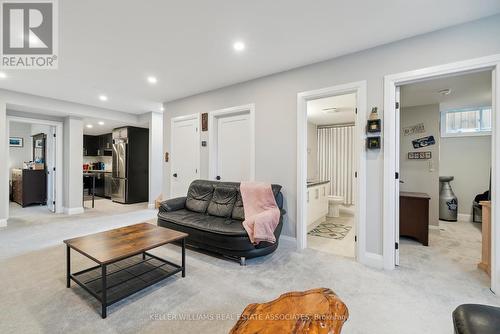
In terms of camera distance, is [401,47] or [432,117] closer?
[401,47]

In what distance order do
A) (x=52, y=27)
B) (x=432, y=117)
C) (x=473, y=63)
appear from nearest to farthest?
(x=473, y=63), (x=52, y=27), (x=432, y=117)

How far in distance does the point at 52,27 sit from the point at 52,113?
3.79 m

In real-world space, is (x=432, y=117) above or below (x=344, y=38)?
below

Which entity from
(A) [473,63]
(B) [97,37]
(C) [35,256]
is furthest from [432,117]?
(C) [35,256]

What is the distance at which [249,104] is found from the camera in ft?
12.4

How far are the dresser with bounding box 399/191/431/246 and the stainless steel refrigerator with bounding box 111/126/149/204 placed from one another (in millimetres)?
6786

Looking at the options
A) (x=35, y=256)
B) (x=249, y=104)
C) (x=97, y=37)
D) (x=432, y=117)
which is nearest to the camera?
(x=97, y=37)

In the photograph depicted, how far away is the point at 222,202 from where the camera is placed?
350cm

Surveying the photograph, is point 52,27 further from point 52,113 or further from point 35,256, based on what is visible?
point 52,113

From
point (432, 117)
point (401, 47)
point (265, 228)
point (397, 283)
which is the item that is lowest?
point (397, 283)

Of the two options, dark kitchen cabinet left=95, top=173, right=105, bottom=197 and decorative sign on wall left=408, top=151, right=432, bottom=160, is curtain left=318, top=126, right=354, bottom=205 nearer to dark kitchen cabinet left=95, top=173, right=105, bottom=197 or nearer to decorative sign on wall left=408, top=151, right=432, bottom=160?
decorative sign on wall left=408, top=151, right=432, bottom=160

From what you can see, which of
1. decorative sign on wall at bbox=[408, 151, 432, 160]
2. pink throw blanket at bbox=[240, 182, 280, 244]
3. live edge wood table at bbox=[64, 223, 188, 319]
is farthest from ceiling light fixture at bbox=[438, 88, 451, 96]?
live edge wood table at bbox=[64, 223, 188, 319]

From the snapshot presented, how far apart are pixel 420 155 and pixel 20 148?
36.3 feet

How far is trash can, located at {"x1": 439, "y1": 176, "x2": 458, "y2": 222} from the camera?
4742mm
